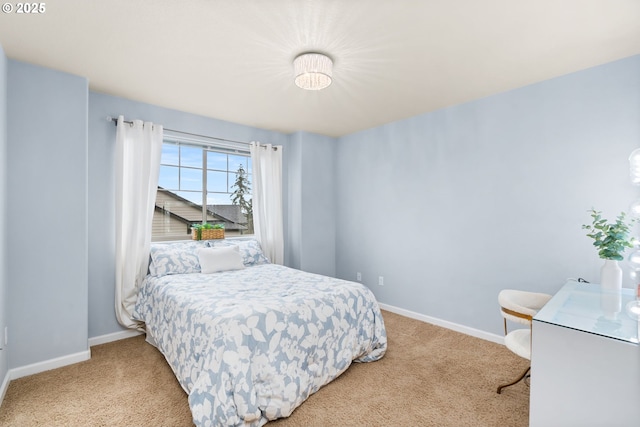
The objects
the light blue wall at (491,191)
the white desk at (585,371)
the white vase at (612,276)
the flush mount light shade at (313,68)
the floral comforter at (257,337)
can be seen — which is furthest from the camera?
the light blue wall at (491,191)

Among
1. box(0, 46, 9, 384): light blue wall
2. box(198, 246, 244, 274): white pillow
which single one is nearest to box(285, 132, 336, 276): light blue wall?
box(198, 246, 244, 274): white pillow

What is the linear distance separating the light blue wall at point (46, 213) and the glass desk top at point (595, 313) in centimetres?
341

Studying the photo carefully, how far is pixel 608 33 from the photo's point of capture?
2.07 meters

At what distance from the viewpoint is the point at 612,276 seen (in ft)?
6.40

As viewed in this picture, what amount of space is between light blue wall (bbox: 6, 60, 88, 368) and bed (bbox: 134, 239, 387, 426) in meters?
0.66

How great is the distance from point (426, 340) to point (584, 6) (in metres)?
2.92

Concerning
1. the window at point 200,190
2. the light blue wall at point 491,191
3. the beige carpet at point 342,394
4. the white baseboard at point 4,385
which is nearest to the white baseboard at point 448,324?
the light blue wall at point 491,191

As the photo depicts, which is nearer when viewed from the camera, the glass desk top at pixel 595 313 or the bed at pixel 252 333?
the glass desk top at pixel 595 313

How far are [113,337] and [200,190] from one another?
188 centimetres

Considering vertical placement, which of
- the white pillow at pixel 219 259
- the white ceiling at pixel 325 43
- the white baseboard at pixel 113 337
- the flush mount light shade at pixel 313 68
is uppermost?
the white ceiling at pixel 325 43

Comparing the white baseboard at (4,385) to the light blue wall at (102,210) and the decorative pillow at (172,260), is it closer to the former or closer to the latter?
the light blue wall at (102,210)

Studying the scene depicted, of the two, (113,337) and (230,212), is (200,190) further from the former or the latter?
(113,337)

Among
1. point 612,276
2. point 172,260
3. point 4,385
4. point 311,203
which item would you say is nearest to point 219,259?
point 172,260

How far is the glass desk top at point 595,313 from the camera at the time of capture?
1.34m
